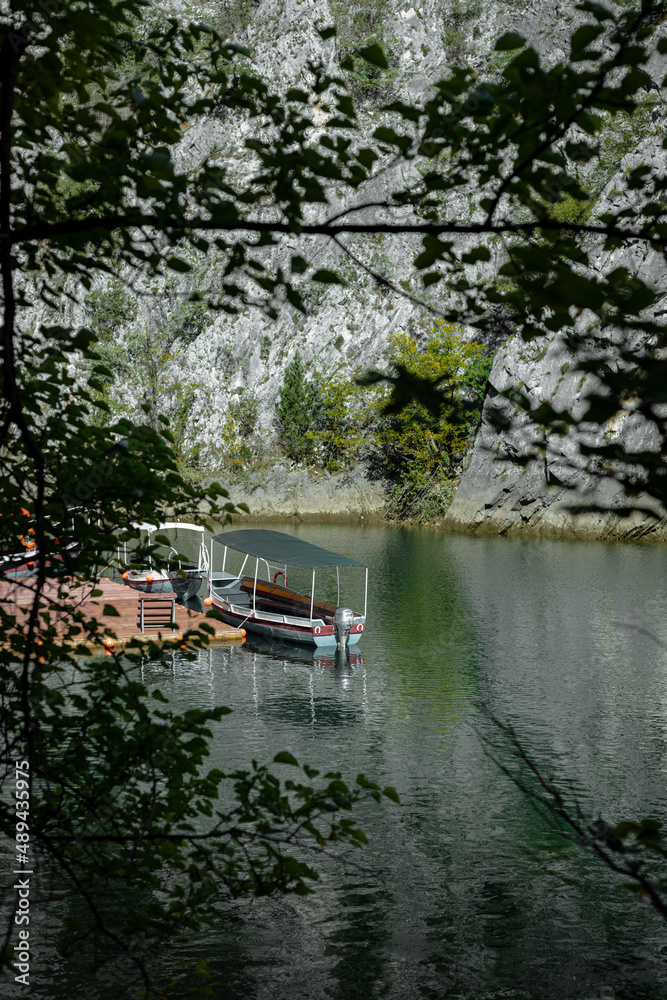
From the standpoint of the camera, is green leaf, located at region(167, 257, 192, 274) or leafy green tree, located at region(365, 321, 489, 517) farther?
leafy green tree, located at region(365, 321, 489, 517)

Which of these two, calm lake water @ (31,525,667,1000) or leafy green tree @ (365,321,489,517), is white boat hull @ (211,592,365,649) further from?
leafy green tree @ (365,321,489,517)

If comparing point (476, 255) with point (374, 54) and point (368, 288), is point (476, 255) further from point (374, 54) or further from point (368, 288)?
point (368, 288)

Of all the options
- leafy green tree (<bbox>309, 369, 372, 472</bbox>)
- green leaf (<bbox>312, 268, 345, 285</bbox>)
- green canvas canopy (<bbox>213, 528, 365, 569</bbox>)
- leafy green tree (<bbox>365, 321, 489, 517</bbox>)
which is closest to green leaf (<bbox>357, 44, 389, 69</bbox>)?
green leaf (<bbox>312, 268, 345, 285</bbox>)

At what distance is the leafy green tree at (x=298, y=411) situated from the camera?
50750 mm

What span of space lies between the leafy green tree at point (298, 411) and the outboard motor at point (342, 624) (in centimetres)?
3052

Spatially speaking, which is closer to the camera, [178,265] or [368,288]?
[178,265]

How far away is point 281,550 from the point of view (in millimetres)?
24656

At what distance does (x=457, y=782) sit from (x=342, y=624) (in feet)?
27.8

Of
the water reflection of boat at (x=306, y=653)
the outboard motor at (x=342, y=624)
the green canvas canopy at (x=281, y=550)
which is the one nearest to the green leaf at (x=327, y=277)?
the water reflection of boat at (x=306, y=653)

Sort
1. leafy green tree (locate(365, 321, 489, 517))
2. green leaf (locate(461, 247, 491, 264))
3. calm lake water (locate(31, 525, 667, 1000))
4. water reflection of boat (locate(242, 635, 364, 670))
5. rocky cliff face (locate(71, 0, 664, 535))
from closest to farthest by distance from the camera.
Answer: green leaf (locate(461, 247, 491, 264)) < calm lake water (locate(31, 525, 667, 1000)) < water reflection of boat (locate(242, 635, 364, 670)) < rocky cliff face (locate(71, 0, 664, 535)) < leafy green tree (locate(365, 321, 489, 517))

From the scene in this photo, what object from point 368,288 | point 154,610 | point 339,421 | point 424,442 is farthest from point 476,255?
point 368,288

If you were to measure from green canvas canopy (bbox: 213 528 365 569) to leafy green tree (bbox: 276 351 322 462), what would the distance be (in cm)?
2350

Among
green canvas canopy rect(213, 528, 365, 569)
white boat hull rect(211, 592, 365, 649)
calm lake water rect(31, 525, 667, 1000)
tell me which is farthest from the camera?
green canvas canopy rect(213, 528, 365, 569)

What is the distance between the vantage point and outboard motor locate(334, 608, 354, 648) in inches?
802
